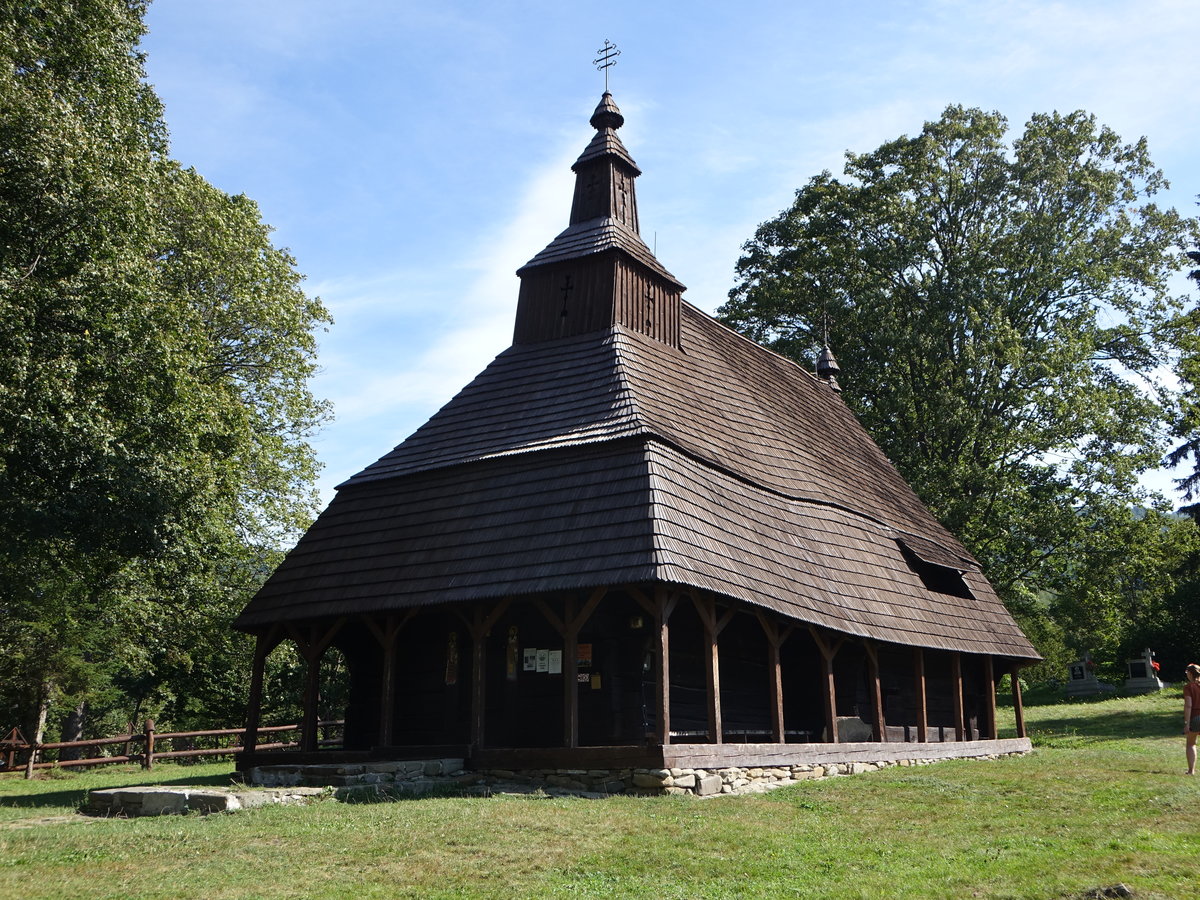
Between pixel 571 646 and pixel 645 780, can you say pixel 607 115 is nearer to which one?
pixel 571 646

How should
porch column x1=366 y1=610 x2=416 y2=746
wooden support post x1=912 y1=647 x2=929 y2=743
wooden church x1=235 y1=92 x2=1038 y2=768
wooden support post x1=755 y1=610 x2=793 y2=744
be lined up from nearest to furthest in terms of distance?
1. wooden church x1=235 y1=92 x2=1038 y2=768
2. wooden support post x1=755 y1=610 x2=793 y2=744
3. porch column x1=366 y1=610 x2=416 y2=746
4. wooden support post x1=912 y1=647 x2=929 y2=743

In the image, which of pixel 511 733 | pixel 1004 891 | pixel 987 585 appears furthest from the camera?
pixel 987 585

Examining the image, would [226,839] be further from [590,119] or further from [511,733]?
[590,119]

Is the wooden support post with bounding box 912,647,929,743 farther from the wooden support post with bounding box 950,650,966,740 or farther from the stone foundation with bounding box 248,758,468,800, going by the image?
the stone foundation with bounding box 248,758,468,800

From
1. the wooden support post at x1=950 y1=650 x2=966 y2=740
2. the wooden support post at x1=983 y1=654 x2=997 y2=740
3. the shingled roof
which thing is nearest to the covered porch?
the shingled roof

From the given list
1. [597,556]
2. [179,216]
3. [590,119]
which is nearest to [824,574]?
[597,556]

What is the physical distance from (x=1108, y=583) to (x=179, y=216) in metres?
26.0

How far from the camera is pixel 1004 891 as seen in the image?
7070 mm

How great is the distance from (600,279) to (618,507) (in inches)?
266

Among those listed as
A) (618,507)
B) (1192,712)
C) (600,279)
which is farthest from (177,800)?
(1192,712)

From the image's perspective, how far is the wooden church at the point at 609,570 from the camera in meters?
13.9

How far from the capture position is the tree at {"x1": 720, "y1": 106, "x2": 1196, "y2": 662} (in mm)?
29625

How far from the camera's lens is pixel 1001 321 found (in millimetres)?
30672

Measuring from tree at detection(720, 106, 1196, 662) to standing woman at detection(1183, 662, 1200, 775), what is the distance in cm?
1654
